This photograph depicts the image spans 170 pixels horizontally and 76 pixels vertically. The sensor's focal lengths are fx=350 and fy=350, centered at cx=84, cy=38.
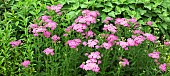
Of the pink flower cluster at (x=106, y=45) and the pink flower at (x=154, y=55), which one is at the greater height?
the pink flower cluster at (x=106, y=45)

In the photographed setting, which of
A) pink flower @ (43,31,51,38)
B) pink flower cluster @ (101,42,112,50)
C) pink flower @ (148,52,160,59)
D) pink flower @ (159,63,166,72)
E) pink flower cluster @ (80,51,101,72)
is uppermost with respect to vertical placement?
pink flower @ (43,31,51,38)

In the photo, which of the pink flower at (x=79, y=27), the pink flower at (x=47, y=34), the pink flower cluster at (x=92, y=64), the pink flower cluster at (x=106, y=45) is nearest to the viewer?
the pink flower cluster at (x=92, y=64)

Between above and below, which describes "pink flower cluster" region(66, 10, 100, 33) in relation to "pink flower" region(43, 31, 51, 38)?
above

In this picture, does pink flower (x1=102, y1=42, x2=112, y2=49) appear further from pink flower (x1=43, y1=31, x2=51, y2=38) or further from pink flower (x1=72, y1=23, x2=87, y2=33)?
pink flower (x1=43, y1=31, x2=51, y2=38)

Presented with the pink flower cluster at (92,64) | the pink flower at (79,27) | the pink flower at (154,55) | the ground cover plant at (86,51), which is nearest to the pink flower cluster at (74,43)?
the ground cover plant at (86,51)

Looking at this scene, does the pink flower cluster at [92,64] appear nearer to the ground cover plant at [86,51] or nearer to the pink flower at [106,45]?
the ground cover plant at [86,51]

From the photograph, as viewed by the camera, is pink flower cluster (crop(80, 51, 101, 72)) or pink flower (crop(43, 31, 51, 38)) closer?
pink flower cluster (crop(80, 51, 101, 72))

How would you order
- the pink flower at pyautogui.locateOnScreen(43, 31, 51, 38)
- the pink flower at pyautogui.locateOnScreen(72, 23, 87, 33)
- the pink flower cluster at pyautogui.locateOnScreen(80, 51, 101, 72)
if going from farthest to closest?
the pink flower at pyautogui.locateOnScreen(43, 31, 51, 38) → the pink flower at pyautogui.locateOnScreen(72, 23, 87, 33) → the pink flower cluster at pyautogui.locateOnScreen(80, 51, 101, 72)

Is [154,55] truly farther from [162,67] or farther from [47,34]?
[47,34]

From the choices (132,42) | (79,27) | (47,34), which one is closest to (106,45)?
(132,42)

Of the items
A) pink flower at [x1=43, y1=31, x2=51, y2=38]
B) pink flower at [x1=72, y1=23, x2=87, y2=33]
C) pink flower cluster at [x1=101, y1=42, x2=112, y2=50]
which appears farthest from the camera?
pink flower at [x1=43, y1=31, x2=51, y2=38]

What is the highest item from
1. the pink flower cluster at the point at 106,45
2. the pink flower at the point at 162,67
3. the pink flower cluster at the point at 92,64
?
the pink flower cluster at the point at 106,45

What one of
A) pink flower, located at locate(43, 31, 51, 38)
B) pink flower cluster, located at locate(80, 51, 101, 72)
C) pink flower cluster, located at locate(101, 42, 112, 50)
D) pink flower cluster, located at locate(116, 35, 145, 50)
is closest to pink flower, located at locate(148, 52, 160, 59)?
pink flower cluster, located at locate(116, 35, 145, 50)

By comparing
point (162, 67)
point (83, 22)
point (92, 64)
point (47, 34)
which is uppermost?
point (83, 22)
